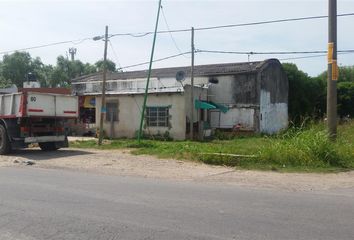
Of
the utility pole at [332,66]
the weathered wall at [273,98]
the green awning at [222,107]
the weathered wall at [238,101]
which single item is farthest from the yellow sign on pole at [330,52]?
the weathered wall at [273,98]

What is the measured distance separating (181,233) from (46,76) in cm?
6466

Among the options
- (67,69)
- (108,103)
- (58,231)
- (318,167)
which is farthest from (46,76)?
(58,231)

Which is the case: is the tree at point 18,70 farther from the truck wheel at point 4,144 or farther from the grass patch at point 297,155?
the grass patch at point 297,155

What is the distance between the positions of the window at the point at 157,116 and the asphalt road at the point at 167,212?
1762 centimetres

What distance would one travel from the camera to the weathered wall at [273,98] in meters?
34.7

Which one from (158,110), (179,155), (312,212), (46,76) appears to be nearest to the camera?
(312,212)

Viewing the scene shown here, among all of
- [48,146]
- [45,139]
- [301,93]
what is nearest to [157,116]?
[48,146]

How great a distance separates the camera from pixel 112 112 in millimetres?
30609

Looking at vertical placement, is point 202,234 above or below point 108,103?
below

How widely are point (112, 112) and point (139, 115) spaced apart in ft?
7.16

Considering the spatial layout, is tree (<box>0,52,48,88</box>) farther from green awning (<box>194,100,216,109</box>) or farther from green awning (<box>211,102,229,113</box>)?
green awning (<box>194,100,216,109</box>)

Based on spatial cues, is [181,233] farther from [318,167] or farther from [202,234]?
[318,167]

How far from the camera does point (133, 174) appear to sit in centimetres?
1344

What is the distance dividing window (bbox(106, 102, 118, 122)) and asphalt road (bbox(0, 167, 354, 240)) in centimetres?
1928
